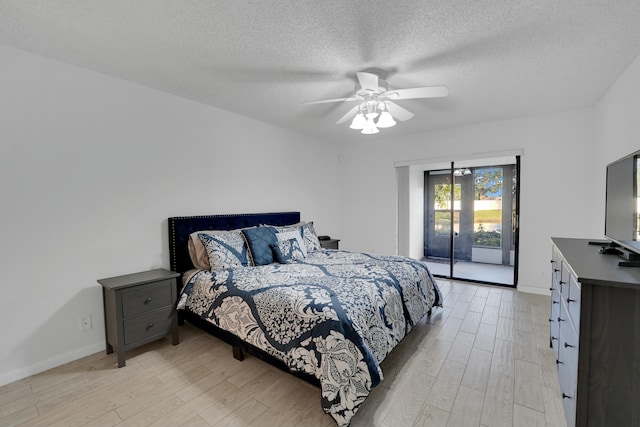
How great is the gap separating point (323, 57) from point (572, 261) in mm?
2137

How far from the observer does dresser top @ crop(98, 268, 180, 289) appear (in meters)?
2.27

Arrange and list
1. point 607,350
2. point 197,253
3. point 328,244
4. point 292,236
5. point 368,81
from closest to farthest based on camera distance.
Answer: point 607,350 < point 368,81 < point 197,253 < point 292,236 < point 328,244

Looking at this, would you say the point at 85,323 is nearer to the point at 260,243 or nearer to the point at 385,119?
the point at 260,243

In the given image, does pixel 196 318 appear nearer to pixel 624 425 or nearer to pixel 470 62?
pixel 624 425

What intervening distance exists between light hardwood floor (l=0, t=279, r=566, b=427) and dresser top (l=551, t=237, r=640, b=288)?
3.10 ft

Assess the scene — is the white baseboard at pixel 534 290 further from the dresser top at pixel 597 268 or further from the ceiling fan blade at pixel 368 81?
the ceiling fan blade at pixel 368 81

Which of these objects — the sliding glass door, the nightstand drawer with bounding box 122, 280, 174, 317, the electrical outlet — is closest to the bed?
the nightstand drawer with bounding box 122, 280, 174, 317

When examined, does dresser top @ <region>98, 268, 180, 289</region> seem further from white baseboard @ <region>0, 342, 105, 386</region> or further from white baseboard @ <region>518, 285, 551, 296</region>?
white baseboard @ <region>518, 285, 551, 296</region>

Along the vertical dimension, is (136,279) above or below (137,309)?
above

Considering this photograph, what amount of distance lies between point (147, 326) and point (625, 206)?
364 cm

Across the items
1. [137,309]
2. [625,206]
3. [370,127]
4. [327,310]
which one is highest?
[370,127]

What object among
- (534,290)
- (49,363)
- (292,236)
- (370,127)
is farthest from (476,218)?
(49,363)

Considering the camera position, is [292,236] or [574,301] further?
[292,236]

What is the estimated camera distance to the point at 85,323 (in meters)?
2.38
